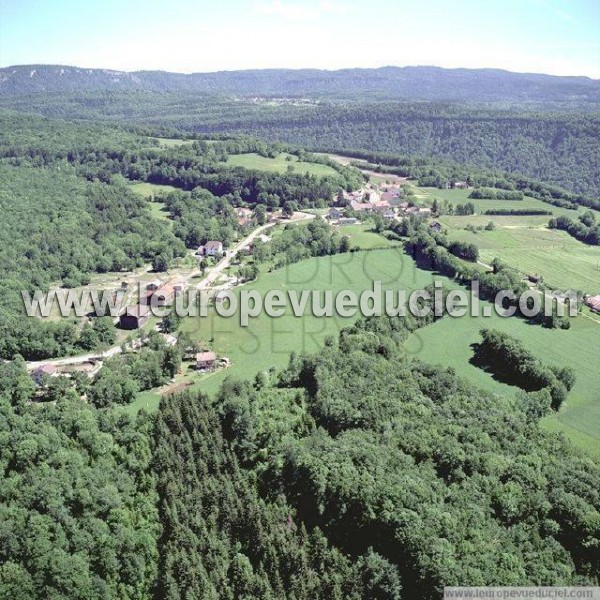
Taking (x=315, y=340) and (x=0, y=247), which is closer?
(x=315, y=340)

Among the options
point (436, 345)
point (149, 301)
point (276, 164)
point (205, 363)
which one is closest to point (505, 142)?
point (276, 164)

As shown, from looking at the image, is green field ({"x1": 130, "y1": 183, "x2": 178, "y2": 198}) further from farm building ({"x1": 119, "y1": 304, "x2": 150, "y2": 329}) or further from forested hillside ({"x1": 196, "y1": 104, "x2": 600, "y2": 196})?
forested hillside ({"x1": 196, "y1": 104, "x2": 600, "y2": 196})

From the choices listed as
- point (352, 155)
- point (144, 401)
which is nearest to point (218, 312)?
point (144, 401)

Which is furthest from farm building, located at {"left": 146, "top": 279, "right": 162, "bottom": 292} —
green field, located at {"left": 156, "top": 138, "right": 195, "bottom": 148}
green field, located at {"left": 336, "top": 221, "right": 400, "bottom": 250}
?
green field, located at {"left": 156, "top": 138, "right": 195, "bottom": 148}

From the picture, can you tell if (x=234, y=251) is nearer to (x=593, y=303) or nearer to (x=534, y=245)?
(x=534, y=245)

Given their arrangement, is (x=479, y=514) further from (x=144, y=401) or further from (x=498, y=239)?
(x=498, y=239)

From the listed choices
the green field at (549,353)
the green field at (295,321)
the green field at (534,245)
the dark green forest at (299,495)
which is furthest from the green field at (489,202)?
the dark green forest at (299,495)
